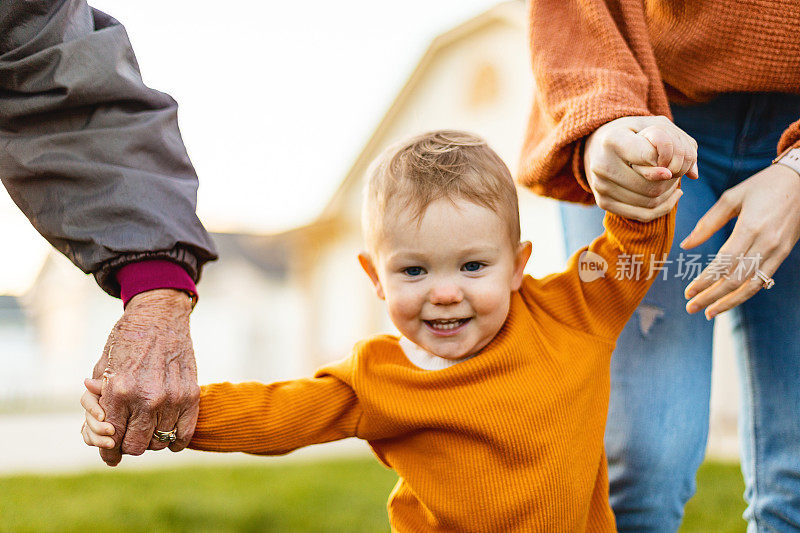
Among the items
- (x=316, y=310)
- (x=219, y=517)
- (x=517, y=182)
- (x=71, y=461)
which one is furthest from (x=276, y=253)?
(x=517, y=182)

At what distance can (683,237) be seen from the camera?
1603mm

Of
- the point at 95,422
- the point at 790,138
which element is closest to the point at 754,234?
the point at 790,138

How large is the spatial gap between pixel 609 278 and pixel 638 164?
315mm

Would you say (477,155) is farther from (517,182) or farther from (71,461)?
(71,461)

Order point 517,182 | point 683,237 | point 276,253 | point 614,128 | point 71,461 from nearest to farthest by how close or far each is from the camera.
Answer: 1. point 614,128
2. point 683,237
3. point 517,182
4. point 71,461
5. point 276,253

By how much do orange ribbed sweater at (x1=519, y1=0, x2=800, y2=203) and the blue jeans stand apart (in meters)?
0.09

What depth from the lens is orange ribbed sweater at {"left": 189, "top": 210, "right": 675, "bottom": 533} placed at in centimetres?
148

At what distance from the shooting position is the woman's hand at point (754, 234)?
4.50ft

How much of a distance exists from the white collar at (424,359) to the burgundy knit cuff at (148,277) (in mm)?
452

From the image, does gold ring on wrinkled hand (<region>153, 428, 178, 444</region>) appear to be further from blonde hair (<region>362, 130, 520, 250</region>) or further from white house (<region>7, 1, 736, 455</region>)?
white house (<region>7, 1, 736, 455</region>)

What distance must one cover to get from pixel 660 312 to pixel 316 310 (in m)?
11.6

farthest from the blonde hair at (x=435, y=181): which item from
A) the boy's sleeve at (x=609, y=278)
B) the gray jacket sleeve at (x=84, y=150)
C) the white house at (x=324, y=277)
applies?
the white house at (x=324, y=277)

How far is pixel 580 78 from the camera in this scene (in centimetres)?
147
